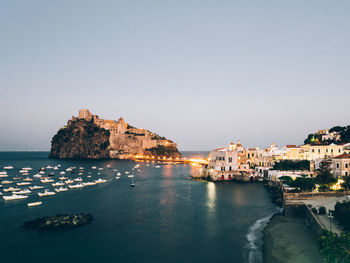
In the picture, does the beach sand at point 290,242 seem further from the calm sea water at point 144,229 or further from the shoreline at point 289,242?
the calm sea water at point 144,229

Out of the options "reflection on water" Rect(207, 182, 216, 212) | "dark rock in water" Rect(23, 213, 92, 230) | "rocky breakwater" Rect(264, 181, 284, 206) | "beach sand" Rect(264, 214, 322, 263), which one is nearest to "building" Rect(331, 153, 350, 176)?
"rocky breakwater" Rect(264, 181, 284, 206)

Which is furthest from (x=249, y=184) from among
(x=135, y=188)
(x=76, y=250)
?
(x=76, y=250)

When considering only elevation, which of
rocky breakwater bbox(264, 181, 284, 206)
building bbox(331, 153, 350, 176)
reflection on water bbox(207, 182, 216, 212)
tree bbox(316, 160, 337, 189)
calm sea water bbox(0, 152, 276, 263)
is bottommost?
calm sea water bbox(0, 152, 276, 263)

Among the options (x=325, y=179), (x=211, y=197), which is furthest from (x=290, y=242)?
(x=211, y=197)

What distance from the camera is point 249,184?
87.7m

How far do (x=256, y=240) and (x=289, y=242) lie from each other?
4355 mm

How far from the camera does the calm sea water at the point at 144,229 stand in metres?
33.0

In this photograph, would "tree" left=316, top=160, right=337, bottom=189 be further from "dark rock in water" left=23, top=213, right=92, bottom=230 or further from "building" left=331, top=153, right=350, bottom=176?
"dark rock in water" left=23, top=213, right=92, bottom=230

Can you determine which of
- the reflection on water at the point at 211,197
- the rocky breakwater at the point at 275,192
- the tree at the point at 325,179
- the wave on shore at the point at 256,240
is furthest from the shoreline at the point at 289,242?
the tree at the point at 325,179

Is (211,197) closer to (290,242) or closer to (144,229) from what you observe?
(144,229)

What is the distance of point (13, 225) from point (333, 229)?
46.4m

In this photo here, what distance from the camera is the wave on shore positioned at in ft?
104

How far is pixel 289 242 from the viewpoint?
3441cm

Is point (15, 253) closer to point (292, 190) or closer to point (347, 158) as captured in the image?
point (292, 190)
